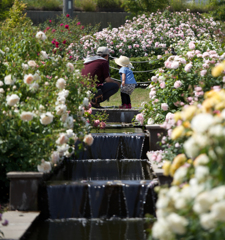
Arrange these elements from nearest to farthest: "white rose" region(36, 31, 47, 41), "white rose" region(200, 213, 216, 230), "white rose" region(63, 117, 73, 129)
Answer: "white rose" region(200, 213, 216, 230) < "white rose" region(63, 117, 73, 129) < "white rose" region(36, 31, 47, 41)

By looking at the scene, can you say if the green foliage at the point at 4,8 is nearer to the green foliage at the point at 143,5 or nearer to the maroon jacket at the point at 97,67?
the green foliage at the point at 143,5

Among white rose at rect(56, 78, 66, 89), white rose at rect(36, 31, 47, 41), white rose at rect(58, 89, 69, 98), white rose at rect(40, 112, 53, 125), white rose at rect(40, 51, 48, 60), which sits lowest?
white rose at rect(40, 112, 53, 125)

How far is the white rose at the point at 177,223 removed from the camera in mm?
1825

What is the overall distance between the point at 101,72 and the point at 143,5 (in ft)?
45.4

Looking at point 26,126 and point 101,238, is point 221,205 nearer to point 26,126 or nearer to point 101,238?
point 101,238

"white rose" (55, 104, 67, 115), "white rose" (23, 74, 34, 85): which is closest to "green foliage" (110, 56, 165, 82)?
"white rose" (23, 74, 34, 85)

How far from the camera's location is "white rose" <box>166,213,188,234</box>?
1825 millimetres

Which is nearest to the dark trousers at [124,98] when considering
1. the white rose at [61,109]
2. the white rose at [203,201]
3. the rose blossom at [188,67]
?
the rose blossom at [188,67]

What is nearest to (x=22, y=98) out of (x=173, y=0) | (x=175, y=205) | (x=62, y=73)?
(x=62, y=73)

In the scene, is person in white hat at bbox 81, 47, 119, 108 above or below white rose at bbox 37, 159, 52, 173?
above

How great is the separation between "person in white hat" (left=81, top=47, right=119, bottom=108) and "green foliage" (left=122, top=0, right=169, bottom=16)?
1307 cm

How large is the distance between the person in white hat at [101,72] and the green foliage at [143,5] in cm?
1307

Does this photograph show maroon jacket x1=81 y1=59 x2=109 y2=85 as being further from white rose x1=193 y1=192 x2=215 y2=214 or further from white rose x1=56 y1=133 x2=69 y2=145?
white rose x1=193 y1=192 x2=215 y2=214

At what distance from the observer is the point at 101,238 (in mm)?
3586
